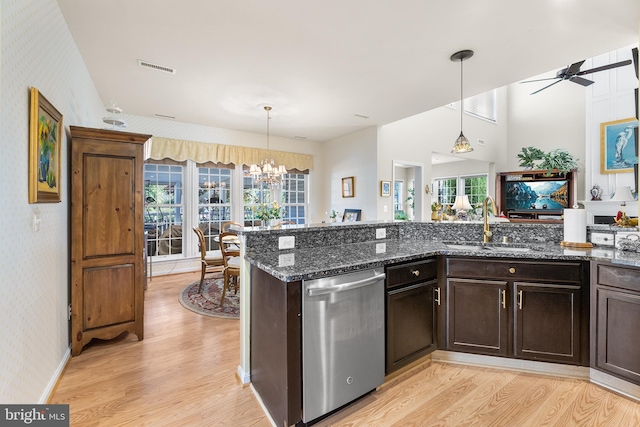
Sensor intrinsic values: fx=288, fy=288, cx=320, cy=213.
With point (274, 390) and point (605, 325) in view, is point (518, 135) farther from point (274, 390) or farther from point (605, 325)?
point (274, 390)

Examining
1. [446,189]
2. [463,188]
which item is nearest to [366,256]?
[463,188]

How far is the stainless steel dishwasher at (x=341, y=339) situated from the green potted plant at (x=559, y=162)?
7776mm

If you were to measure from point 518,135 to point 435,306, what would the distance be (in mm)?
8428

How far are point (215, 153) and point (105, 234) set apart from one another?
341cm

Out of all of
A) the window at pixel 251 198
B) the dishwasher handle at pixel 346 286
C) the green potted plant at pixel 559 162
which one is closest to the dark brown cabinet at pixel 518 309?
the dishwasher handle at pixel 346 286

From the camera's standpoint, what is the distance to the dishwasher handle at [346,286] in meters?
1.56

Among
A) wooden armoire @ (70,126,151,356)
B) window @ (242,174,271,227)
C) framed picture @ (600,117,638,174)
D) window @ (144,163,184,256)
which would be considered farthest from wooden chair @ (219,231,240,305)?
framed picture @ (600,117,638,174)

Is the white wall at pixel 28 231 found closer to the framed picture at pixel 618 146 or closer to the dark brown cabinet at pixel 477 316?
the dark brown cabinet at pixel 477 316

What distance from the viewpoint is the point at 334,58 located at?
3.06 meters

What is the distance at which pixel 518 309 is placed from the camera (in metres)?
2.11

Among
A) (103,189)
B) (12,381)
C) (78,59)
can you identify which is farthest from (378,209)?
(12,381)

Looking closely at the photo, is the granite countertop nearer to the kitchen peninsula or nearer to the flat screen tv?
the kitchen peninsula

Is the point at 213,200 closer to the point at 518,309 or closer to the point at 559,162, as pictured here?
the point at 518,309

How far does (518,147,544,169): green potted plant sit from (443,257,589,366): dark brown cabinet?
689 centimetres
